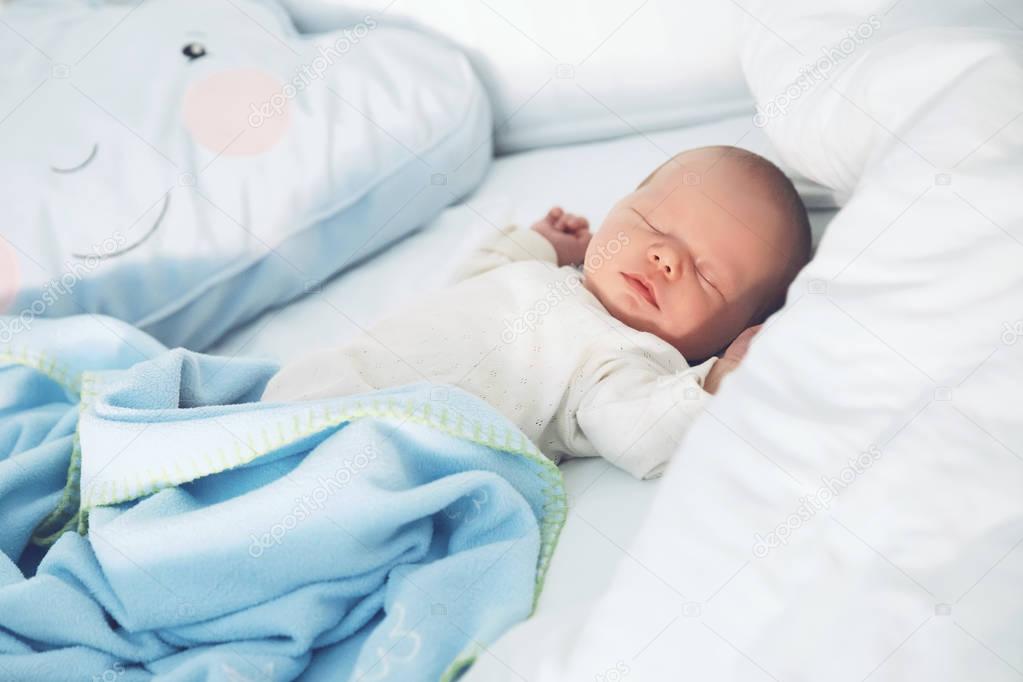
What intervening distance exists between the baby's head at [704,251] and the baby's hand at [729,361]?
5 centimetres

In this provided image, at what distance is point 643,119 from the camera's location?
4.54ft

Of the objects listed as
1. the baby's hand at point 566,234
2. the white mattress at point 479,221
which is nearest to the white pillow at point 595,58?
the white mattress at point 479,221

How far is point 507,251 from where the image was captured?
1.19m

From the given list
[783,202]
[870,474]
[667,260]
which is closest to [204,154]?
[667,260]

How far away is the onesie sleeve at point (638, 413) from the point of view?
0.86 metres

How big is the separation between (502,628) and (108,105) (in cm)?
84

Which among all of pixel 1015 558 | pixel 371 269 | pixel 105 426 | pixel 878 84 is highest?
pixel 878 84

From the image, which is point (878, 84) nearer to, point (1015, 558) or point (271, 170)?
point (1015, 558)

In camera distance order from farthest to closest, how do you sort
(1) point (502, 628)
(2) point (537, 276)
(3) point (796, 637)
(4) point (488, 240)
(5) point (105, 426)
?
1. (4) point (488, 240)
2. (2) point (537, 276)
3. (5) point (105, 426)
4. (1) point (502, 628)
5. (3) point (796, 637)

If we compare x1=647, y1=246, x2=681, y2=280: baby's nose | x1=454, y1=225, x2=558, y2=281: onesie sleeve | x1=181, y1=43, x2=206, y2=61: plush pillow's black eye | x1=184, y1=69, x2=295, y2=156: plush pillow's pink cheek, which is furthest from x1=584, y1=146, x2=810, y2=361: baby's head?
x1=181, y1=43, x2=206, y2=61: plush pillow's black eye

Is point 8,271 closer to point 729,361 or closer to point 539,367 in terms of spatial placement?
point 539,367

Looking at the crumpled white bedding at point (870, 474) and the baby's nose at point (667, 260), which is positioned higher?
the crumpled white bedding at point (870, 474)

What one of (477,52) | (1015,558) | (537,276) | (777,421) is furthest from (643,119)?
(1015,558)

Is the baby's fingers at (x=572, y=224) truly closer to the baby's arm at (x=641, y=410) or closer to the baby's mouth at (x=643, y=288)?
the baby's mouth at (x=643, y=288)
